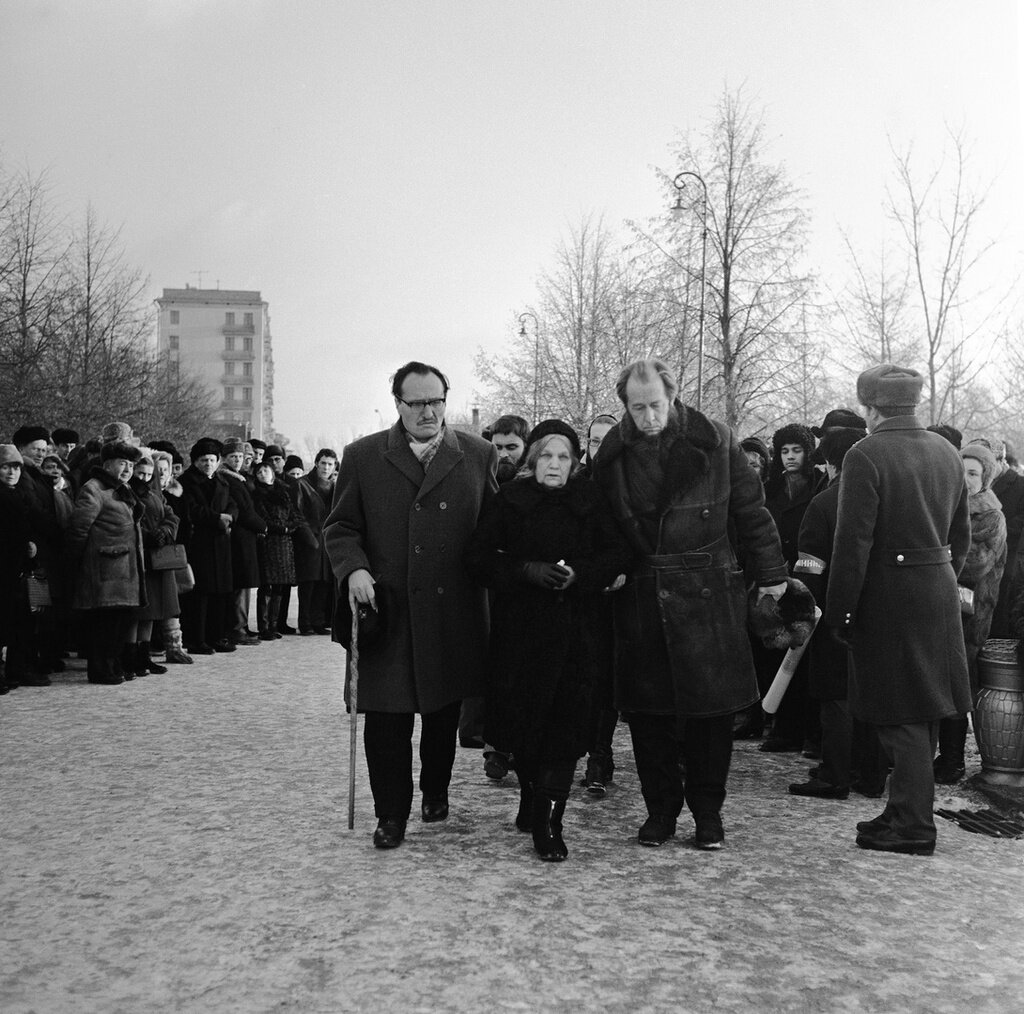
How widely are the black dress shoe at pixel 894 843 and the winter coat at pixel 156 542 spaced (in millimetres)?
7234

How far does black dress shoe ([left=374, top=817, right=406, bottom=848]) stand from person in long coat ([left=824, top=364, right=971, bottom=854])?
2057 millimetres

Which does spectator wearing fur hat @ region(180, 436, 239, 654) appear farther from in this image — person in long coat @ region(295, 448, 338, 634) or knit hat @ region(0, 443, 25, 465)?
knit hat @ region(0, 443, 25, 465)

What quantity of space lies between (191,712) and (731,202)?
17907mm

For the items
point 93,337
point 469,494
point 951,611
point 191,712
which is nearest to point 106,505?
point 191,712

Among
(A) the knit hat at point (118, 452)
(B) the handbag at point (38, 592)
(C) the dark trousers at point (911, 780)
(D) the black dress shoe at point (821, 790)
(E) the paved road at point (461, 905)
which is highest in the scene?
(A) the knit hat at point (118, 452)

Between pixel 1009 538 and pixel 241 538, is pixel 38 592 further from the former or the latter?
pixel 1009 538

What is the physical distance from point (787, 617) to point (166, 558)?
Answer: 747 centimetres

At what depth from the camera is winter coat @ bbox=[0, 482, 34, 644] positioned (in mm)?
9578

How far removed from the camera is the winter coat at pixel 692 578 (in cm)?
514

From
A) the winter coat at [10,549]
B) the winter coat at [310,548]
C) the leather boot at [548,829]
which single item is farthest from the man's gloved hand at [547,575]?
the winter coat at [310,548]

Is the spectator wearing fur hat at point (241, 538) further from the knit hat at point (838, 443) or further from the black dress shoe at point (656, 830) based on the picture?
the black dress shoe at point (656, 830)

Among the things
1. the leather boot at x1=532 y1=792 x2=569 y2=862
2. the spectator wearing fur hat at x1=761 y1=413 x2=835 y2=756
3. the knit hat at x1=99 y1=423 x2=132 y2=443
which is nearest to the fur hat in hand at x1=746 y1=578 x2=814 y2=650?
the leather boot at x1=532 y1=792 x2=569 y2=862

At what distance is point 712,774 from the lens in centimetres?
523

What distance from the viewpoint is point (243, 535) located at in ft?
43.2
